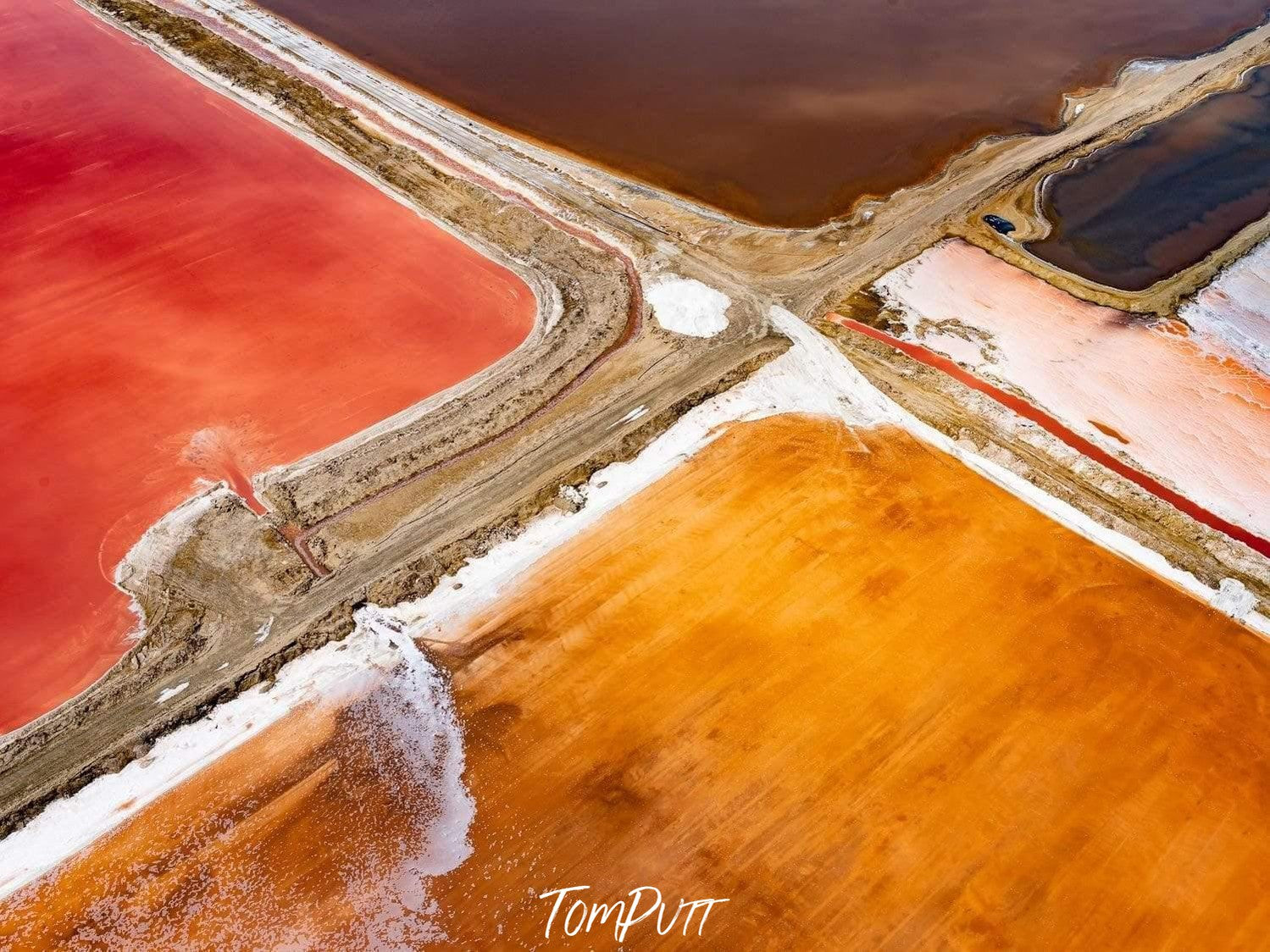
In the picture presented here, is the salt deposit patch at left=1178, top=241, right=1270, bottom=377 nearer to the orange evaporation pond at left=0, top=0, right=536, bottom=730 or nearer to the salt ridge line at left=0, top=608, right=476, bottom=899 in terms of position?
the orange evaporation pond at left=0, top=0, right=536, bottom=730

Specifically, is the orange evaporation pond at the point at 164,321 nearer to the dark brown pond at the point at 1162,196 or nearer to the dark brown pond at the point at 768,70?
the dark brown pond at the point at 768,70

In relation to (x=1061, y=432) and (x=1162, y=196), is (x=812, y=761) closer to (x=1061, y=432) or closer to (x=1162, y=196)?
(x=1061, y=432)

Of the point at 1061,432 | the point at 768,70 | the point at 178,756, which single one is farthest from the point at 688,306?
the point at 768,70

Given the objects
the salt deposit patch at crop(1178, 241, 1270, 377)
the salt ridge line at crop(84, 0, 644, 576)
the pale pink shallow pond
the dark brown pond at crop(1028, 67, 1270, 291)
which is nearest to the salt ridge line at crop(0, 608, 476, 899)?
the salt ridge line at crop(84, 0, 644, 576)

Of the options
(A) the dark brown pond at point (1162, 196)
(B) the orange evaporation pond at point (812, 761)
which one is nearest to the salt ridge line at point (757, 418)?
(B) the orange evaporation pond at point (812, 761)

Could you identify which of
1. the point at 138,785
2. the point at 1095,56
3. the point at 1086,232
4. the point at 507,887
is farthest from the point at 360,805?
the point at 1095,56

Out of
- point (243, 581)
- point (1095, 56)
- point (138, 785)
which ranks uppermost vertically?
point (1095, 56)

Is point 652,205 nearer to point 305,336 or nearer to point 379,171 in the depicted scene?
point 379,171
